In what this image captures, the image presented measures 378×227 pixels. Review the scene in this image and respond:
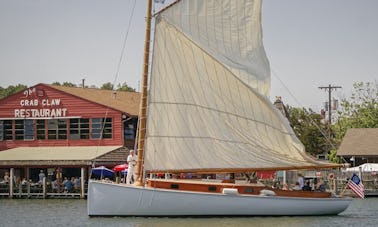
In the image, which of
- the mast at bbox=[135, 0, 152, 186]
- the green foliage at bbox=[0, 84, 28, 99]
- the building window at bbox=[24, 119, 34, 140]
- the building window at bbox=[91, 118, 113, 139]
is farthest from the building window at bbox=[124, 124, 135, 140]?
the green foliage at bbox=[0, 84, 28, 99]

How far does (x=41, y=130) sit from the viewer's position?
65375mm

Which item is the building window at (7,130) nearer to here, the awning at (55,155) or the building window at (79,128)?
the awning at (55,155)

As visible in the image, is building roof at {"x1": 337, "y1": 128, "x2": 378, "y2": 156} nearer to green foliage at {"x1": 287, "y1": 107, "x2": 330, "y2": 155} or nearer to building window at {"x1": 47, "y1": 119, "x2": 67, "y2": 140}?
green foliage at {"x1": 287, "y1": 107, "x2": 330, "y2": 155}

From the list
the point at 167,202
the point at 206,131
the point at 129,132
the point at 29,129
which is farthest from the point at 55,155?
the point at 167,202

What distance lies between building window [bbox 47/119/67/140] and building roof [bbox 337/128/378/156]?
21.8 metres

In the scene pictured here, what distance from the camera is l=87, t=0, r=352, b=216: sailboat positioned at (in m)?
37.0

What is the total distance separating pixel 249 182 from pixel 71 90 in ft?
99.7

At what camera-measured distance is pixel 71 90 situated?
217 feet

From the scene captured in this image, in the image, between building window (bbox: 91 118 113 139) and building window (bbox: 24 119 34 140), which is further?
building window (bbox: 24 119 34 140)

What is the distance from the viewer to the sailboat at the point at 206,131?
37000 millimetres

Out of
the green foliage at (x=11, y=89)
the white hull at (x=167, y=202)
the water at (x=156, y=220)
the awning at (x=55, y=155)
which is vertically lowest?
the water at (x=156, y=220)

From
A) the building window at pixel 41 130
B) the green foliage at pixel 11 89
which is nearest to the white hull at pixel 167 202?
the building window at pixel 41 130

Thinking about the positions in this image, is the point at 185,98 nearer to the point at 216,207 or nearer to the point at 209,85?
the point at 209,85

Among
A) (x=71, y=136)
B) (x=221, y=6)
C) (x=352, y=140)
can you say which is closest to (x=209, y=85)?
(x=221, y=6)
